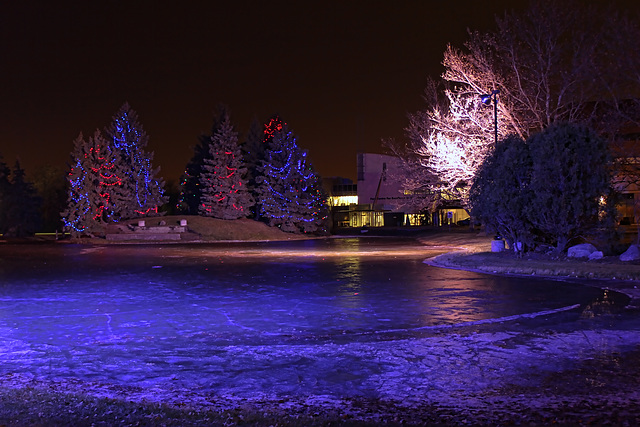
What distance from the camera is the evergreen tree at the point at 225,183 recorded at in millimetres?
58562

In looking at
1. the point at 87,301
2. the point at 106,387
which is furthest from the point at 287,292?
the point at 106,387

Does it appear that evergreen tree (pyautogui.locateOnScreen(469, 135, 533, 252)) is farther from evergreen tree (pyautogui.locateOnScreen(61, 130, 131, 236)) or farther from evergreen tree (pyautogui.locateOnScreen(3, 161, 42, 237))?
evergreen tree (pyautogui.locateOnScreen(3, 161, 42, 237))

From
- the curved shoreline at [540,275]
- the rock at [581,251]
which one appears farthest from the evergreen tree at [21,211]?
the rock at [581,251]

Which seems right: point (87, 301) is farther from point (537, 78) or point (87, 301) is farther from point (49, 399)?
point (537, 78)

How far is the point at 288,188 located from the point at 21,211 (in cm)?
3037

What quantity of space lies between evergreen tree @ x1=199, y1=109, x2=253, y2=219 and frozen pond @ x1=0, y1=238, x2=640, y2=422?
3997cm

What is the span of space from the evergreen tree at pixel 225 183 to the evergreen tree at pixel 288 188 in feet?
6.92

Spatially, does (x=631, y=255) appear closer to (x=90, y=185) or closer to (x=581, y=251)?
(x=581, y=251)

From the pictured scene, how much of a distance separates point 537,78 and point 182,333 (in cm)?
2596

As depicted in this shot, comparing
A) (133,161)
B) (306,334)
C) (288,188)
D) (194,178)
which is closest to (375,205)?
(194,178)

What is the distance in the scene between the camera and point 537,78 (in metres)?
30.6

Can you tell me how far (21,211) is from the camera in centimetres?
6562

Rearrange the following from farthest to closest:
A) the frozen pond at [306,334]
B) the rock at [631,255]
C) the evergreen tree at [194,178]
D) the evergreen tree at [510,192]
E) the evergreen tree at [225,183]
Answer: the evergreen tree at [194,178] < the evergreen tree at [225,183] < the evergreen tree at [510,192] < the rock at [631,255] < the frozen pond at [306,334]

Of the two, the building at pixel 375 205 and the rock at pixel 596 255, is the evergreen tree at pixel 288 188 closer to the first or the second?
the building at pixel 375 205
